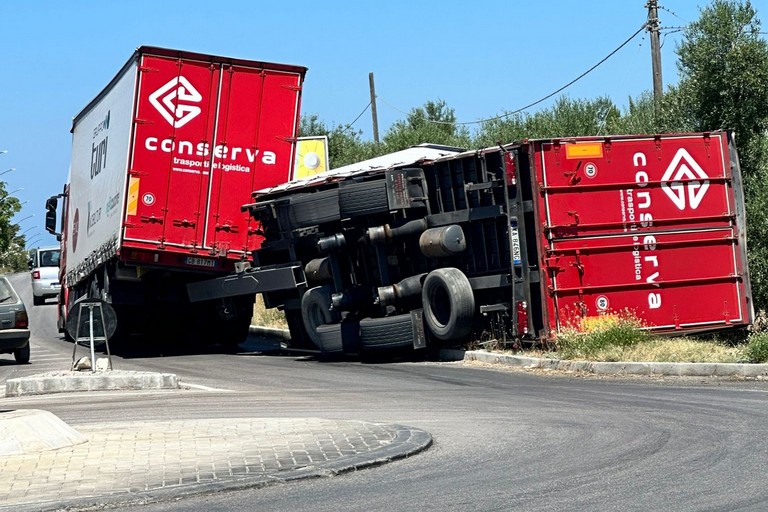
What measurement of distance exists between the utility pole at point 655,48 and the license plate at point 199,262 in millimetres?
9831

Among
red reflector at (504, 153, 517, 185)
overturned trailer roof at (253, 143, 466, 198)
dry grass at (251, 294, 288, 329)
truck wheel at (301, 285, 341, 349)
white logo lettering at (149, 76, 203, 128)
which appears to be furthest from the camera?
dry grass at (251, 294, 288, 329)

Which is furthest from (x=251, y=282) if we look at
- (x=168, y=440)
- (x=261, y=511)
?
(x=261, y=511)

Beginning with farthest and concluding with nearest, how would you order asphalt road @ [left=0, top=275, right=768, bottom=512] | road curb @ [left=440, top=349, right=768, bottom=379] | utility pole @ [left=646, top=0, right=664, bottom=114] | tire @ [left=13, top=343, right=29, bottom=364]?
utility pole @ [left=646, top=0, right=664, bottom=114] → tire @ [left=13, top=343, right=29, bottom=364] → road curb @ [left=440, top=349, right=768, bottom=379] → asphalt road @ [left=0, top=275, right=768, bottom=512]

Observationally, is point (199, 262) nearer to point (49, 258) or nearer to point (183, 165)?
point (183, 165)

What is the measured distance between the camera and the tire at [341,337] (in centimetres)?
1919

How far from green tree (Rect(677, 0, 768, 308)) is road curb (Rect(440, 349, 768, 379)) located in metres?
6.97

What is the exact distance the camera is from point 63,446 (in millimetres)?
9594

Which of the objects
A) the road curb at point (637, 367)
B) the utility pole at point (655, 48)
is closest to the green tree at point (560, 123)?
the utility pole at point (655, 48)

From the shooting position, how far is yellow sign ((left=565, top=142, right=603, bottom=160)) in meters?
17.1

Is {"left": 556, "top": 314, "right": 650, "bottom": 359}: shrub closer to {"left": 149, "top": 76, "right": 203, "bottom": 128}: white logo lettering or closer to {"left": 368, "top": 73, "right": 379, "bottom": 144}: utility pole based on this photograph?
{"left": 149, "top": 76, "right": 203, "bottom": 128}: white logo lettering

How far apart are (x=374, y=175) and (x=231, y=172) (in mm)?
3280

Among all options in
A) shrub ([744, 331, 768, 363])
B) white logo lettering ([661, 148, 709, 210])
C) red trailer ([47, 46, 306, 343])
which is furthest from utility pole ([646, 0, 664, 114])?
shrub ([744, 331, 768, 363])

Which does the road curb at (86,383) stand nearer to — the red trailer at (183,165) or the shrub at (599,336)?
the red trailer at (183,165)

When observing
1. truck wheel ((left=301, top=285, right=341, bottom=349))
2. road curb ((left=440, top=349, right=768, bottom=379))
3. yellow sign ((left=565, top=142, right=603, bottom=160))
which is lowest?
road curb ((left=440, top=349, right=768, bottom=379))
